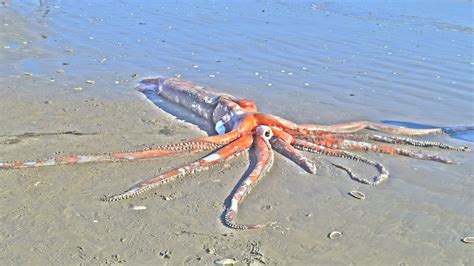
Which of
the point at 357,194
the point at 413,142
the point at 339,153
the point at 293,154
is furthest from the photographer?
the point at 413,142

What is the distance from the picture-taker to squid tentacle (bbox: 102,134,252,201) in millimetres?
4631

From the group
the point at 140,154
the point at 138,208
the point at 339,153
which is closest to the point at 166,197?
the point at 138,208

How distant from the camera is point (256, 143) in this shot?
18.7 feet

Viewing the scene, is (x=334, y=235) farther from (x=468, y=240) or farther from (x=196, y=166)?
(x=196, y=166)

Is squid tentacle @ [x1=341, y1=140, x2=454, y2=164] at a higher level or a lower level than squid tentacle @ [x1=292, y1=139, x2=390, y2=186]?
higher

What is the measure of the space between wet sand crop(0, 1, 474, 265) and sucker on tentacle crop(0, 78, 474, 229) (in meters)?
0.09

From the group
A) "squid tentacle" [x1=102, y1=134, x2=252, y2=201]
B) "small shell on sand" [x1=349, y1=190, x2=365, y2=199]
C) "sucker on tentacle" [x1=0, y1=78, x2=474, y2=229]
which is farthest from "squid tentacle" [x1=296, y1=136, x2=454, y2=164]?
"small shell on sand" [x1=349, y1=190, x2=365, y2=199]

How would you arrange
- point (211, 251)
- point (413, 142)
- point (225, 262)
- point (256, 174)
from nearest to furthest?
point (225, 262)
point (211, 251)
point (256, 174)
point (413, 142)

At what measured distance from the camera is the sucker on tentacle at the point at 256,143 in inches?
197

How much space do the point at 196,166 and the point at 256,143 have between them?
862mm

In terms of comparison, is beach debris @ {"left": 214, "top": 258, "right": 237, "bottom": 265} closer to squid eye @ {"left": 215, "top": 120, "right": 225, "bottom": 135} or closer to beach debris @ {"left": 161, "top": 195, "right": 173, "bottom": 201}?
beach debris @ {"left": 161, "top": 195, "right": 173, "bottom": 201}

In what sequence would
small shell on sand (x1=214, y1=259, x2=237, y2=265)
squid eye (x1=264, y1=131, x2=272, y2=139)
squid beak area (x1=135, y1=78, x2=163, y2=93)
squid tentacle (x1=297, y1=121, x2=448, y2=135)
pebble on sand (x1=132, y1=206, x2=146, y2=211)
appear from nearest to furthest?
small shell on sand (x1=214, y1=259, x2=237, y2=265) < pebble on sand (x1=132, y1=206, x2=146, y2=211) < squid eye (x1=264, y1=131, x2=272, y2=139) < squid tentacle (x1=297, y1=121, x2=448, y2=135) < squid beak area (x1=135, y1=78, x2=163, y2=93)

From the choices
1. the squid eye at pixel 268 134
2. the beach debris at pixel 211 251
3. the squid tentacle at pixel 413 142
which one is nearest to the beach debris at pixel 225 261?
the beach debris at pixel 211 251

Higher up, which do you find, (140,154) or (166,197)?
(140,154)
